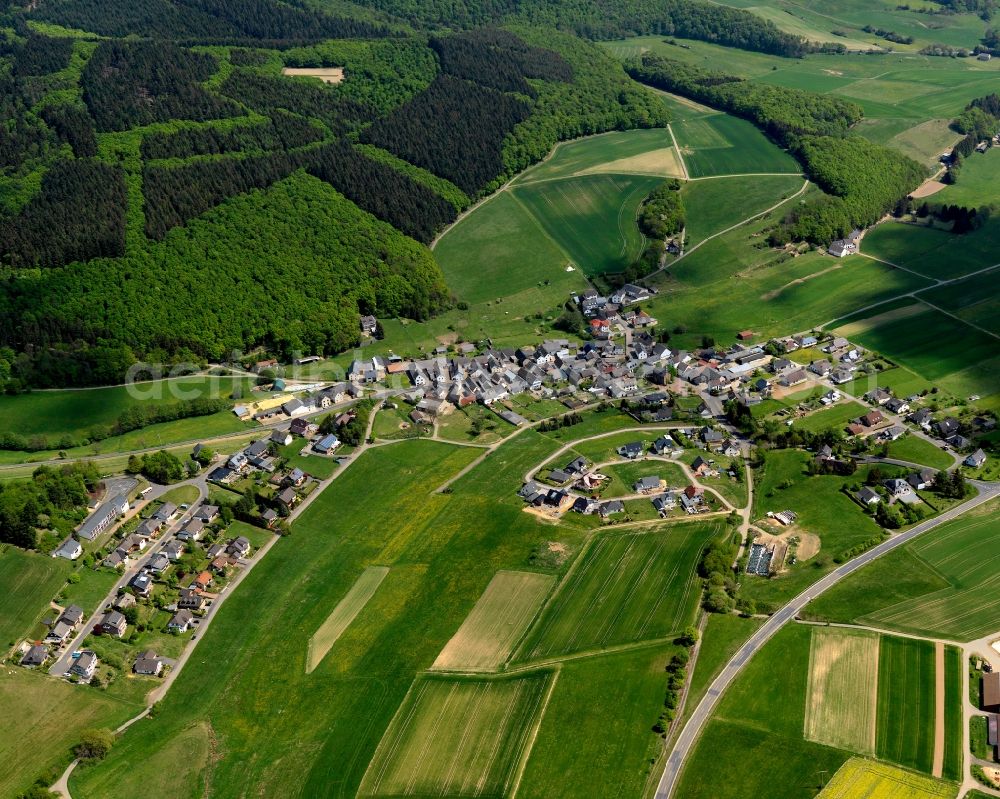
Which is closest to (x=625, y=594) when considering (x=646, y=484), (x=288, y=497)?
(x=646, y=484)

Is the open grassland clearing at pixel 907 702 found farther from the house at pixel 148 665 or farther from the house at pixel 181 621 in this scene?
the house at pixel 181 621

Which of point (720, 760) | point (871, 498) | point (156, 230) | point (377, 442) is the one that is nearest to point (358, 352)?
point (377, 442)

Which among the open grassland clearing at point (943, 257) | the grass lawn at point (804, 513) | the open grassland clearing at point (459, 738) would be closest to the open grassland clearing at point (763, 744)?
the grass lawn at point (804, 513)

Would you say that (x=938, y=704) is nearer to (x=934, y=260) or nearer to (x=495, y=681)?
(x=495, y=681)

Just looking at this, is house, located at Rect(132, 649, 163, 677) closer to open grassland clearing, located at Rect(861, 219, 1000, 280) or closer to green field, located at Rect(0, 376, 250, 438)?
green field, located at Rect(0, 376, 250, 438)

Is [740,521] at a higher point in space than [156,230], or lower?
lower

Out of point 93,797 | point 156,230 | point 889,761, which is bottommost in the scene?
point 93,797

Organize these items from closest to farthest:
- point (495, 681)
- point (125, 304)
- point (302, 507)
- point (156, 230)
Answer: point (495, 681)
point (302, 507)
point (125, 304)
point (156, 230)
